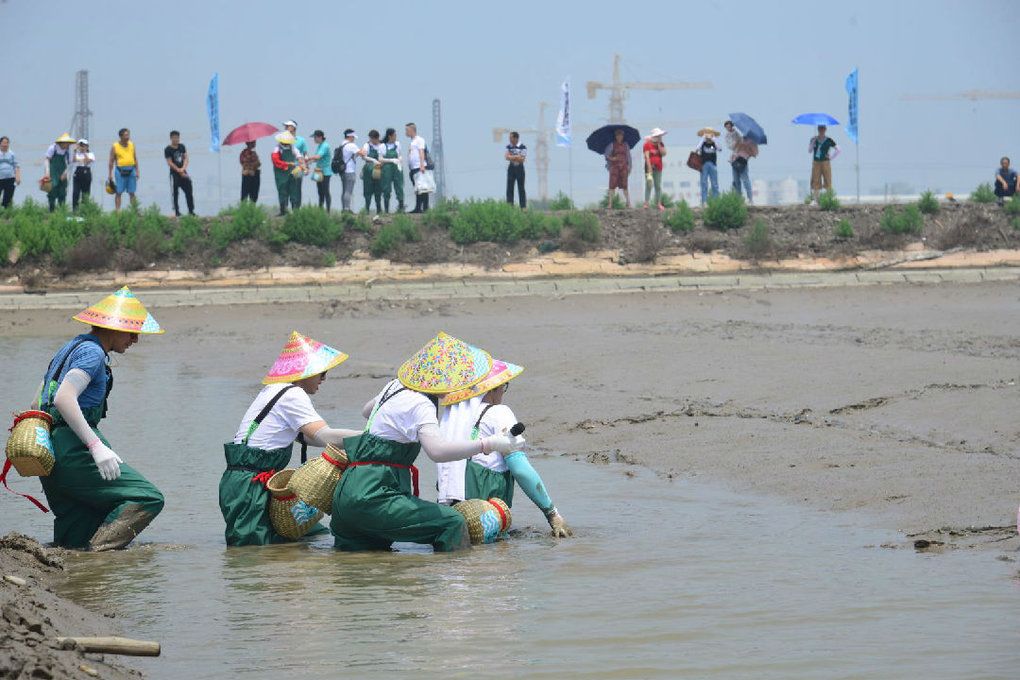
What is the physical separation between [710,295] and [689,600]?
14.1m

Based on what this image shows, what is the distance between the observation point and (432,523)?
8266 millimetres

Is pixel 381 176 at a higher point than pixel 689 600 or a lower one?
higher

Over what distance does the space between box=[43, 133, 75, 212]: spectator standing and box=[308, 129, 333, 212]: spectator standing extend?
3839 mm

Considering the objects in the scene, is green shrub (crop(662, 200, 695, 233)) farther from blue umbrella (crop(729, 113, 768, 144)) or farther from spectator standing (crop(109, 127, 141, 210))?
spectator standing (crop(109, 127, 141, 210))

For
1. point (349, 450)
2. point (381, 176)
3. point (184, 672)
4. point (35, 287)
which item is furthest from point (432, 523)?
point (381, 176)

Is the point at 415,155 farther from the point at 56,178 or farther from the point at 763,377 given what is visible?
the point at 763,377

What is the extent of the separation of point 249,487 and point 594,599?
228cm

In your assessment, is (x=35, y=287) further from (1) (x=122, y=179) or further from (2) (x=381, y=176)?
(2) (x=381, y=176)

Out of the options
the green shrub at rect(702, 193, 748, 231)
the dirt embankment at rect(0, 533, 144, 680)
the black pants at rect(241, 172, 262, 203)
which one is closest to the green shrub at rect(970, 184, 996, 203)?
the green shrub at rect(702, 193, 748, 231)

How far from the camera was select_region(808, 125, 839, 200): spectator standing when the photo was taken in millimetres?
25047

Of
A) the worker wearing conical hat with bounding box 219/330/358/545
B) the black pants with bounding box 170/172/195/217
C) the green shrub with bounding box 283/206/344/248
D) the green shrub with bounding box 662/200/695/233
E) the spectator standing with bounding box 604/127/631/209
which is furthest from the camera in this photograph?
the spectator standing with bounding box 604/127/631/209

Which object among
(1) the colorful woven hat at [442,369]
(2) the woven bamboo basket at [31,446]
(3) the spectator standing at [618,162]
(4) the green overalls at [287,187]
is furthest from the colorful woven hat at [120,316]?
(3) the spectator standing at [618,162]

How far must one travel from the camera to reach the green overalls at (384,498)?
8.10 m

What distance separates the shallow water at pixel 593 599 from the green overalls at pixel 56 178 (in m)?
16.0
